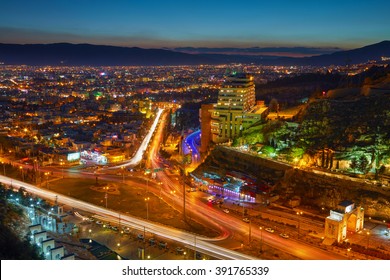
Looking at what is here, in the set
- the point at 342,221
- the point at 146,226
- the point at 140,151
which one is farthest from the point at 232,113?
the point at 342,221

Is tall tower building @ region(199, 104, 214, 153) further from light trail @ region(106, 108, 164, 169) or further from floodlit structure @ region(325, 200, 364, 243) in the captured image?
floodlit structure @ region(325, 200, 364, 243)

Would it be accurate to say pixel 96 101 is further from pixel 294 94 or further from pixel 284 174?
pixel 284 174

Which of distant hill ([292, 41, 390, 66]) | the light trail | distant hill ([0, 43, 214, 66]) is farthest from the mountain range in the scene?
the light trail

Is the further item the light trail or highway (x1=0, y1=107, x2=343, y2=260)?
the light trail

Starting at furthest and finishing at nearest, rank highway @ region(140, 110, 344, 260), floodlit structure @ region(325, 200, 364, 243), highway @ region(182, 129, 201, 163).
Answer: highway @ region(182, 129, 201, 163)
floodlit structure @ region(325, 200, 364, 243)
highway @ region(140, 110, 344, 260)

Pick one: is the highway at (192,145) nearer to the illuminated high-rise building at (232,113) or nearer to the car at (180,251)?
the illuminated high-rise building at (232,113)
